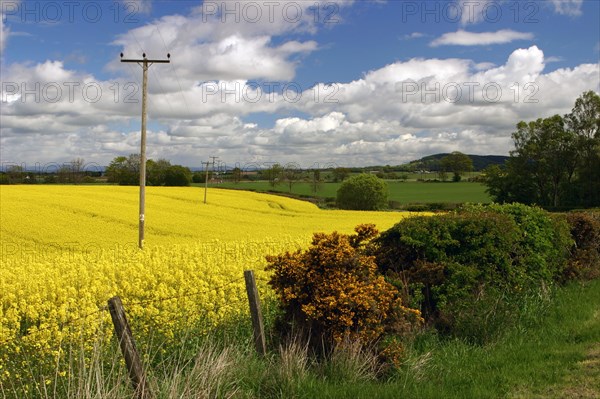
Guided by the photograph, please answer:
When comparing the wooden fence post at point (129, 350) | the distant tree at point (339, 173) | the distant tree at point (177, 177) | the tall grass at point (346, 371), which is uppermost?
the distant tree at point (339, 173)

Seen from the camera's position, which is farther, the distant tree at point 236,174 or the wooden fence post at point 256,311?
the distant tree at point 236,174

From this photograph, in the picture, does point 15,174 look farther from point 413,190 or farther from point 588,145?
point 588,145

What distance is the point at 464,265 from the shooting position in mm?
8070

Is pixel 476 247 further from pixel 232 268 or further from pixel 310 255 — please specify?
pixel 232 268

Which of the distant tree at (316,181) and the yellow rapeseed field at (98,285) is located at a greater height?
the distant tree at (316,181)

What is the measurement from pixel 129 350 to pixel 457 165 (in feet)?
358

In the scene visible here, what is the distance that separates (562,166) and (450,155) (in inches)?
2136

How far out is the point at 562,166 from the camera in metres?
62.2

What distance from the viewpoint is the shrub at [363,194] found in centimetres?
6825

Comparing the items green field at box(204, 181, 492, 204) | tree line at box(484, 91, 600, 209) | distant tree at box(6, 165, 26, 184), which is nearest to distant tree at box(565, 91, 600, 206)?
tree line at box(484, 91, 600, 209)

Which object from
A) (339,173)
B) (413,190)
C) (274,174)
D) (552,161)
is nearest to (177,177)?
(274,174)

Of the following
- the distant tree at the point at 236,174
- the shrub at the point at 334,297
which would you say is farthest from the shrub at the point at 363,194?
the shrub at the point at 334,297

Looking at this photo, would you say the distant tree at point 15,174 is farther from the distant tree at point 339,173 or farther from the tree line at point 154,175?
the distant tree at point 339,173

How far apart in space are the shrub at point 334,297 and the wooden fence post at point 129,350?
1.94 metres
